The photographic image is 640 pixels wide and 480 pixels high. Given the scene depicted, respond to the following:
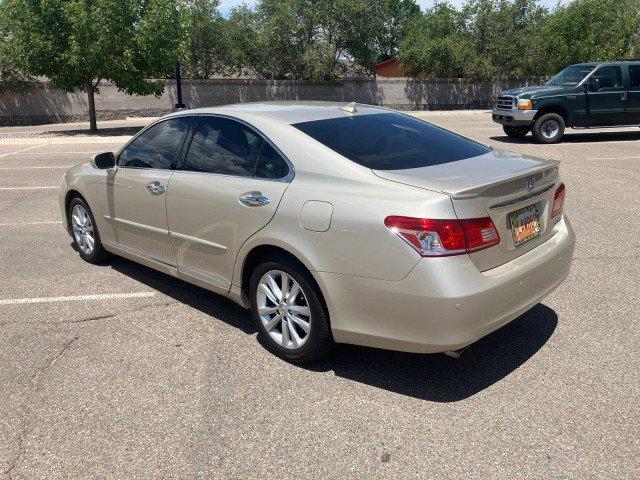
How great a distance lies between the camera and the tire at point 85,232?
19.2 ft

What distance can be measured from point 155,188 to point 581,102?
1370 centimetres

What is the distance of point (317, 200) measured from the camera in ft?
11.7

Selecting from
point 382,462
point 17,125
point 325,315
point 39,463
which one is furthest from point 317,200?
point 17,125

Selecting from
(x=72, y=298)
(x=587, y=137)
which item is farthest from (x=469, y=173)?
(x=587, y=137)

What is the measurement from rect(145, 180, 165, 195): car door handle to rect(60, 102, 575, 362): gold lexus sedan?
39 millimetres

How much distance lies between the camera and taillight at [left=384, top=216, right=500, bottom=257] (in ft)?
10.3

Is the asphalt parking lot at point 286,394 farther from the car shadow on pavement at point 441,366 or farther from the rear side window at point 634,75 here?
the rear side window at point 634,75

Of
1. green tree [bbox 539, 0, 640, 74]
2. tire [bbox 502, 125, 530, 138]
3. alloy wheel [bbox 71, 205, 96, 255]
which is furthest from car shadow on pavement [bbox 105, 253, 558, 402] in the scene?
green tree [bbox 539, 0, 640, 74]

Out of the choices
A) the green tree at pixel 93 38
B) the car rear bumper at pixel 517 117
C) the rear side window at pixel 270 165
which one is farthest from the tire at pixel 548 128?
the green tree at pixel 93 38

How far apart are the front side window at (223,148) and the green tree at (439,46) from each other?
118 ft

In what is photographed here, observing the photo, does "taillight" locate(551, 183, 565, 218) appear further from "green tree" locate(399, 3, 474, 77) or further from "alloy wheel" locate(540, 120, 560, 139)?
"green tree" locate(399, 3, 474, 77)

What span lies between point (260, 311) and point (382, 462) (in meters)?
1.45

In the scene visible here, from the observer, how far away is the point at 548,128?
50.8ft

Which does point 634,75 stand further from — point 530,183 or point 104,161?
point 104,161
